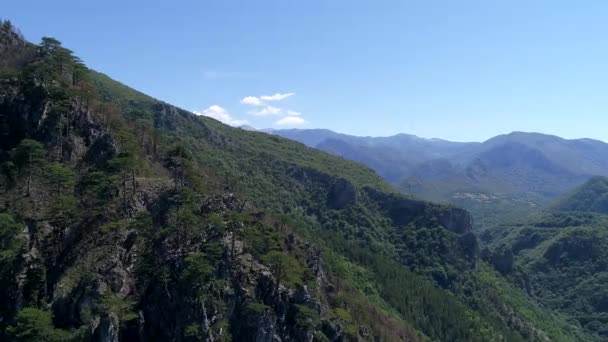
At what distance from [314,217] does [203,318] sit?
126 metres

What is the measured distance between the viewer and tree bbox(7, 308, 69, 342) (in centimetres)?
5075

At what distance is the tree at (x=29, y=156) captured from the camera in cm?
6781

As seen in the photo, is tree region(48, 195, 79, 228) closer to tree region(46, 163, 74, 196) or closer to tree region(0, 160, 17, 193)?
tree region(46, 163, 74, 196)

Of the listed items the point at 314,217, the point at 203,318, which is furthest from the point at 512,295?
the point at 203,318

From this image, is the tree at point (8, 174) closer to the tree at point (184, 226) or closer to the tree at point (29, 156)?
the tree at point (29, 156)

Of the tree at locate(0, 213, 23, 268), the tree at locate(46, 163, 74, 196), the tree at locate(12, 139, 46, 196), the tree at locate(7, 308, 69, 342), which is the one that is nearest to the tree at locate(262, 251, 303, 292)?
the tree at locate(7, 308, 69, 342)

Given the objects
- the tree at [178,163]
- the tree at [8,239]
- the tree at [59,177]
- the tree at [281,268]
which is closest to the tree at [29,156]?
the tree at [59,177]

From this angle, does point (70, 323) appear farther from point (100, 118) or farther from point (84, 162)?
point (100, 118)

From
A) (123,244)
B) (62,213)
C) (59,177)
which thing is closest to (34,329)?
(123,244)

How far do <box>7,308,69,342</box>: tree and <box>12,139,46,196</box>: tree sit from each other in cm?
2141

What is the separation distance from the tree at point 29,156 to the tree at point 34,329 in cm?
2141

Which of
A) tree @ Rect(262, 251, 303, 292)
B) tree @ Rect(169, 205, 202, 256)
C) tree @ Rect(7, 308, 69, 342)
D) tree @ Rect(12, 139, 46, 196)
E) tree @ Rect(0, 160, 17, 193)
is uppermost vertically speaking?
tree @ Rect(12, 139, 46, 196)

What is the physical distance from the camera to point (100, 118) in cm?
8169

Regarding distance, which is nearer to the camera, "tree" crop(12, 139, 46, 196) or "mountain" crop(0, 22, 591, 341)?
"mountain" crop(0, 22, 591, 341)
